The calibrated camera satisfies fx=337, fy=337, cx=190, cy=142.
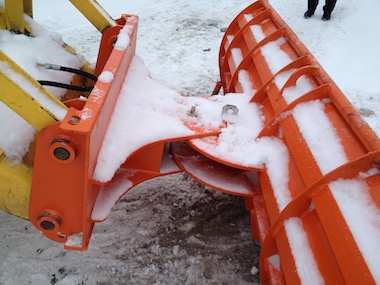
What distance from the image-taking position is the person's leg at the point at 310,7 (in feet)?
21.1

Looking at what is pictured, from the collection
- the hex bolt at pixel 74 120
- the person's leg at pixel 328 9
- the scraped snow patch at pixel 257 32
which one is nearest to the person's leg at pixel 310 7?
the person's leg at pixel 328 9

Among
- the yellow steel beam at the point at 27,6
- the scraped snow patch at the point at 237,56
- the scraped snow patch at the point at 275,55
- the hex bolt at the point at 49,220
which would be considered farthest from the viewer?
the scraped snow patch at the point at 237,56

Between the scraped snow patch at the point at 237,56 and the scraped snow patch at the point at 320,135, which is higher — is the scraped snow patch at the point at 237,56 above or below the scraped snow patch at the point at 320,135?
below

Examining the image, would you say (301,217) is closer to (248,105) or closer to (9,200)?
(248,105)

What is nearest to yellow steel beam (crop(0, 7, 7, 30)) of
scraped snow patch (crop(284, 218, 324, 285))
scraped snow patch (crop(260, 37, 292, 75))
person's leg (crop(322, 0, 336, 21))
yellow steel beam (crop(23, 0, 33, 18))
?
yellow steel beam (crop(23, 0, 33, 18))

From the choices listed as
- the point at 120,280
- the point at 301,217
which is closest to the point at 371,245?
the point at 301,217

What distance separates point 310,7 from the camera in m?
6.46

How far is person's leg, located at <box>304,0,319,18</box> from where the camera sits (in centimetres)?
643

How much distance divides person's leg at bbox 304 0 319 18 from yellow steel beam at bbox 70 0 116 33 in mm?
5029

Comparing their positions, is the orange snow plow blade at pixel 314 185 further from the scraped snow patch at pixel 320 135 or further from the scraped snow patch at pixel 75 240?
the scraped snow patch at pixel 75 240

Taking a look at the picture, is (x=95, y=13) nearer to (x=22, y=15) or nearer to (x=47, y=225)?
(x=22, y=15)

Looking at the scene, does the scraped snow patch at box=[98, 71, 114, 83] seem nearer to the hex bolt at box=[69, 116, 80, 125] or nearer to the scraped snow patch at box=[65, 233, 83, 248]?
the hex bolt at box=[69, 116, 80, 125]

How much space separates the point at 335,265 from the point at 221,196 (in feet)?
4.96

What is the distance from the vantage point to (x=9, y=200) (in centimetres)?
171
